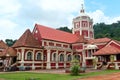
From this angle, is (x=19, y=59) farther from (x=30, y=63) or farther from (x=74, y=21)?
(x=74, y=21)

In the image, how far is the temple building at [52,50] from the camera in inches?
1585

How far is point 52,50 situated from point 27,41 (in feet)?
21.1

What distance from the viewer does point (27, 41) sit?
140 ft

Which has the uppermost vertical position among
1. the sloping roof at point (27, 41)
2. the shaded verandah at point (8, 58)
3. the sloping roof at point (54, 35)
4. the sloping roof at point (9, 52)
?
the sloping roof at point (54, 35)

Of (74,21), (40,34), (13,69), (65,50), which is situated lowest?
(13,69)

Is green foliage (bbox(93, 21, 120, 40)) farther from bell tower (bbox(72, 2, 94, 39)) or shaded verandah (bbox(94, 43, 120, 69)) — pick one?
shaded verandah (bbox(94, 43, 120, 69))

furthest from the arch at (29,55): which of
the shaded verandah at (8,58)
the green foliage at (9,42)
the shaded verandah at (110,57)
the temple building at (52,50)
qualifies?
the green foliage at (9,42)

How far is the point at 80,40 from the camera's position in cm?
5206

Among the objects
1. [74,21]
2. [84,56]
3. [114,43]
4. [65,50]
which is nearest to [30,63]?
[65,50]

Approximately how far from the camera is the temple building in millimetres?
40250

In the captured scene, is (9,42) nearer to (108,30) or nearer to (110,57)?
(108,30)

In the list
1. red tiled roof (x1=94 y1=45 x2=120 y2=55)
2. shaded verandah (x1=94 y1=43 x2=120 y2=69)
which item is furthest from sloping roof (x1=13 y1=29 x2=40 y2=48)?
red tiled roof (x1=94 y1=45 x2=120 y2=55)

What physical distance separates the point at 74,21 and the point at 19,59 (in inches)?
1007

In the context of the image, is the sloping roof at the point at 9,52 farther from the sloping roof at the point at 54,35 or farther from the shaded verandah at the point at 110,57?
the shaded verandah at the point at 110,57
